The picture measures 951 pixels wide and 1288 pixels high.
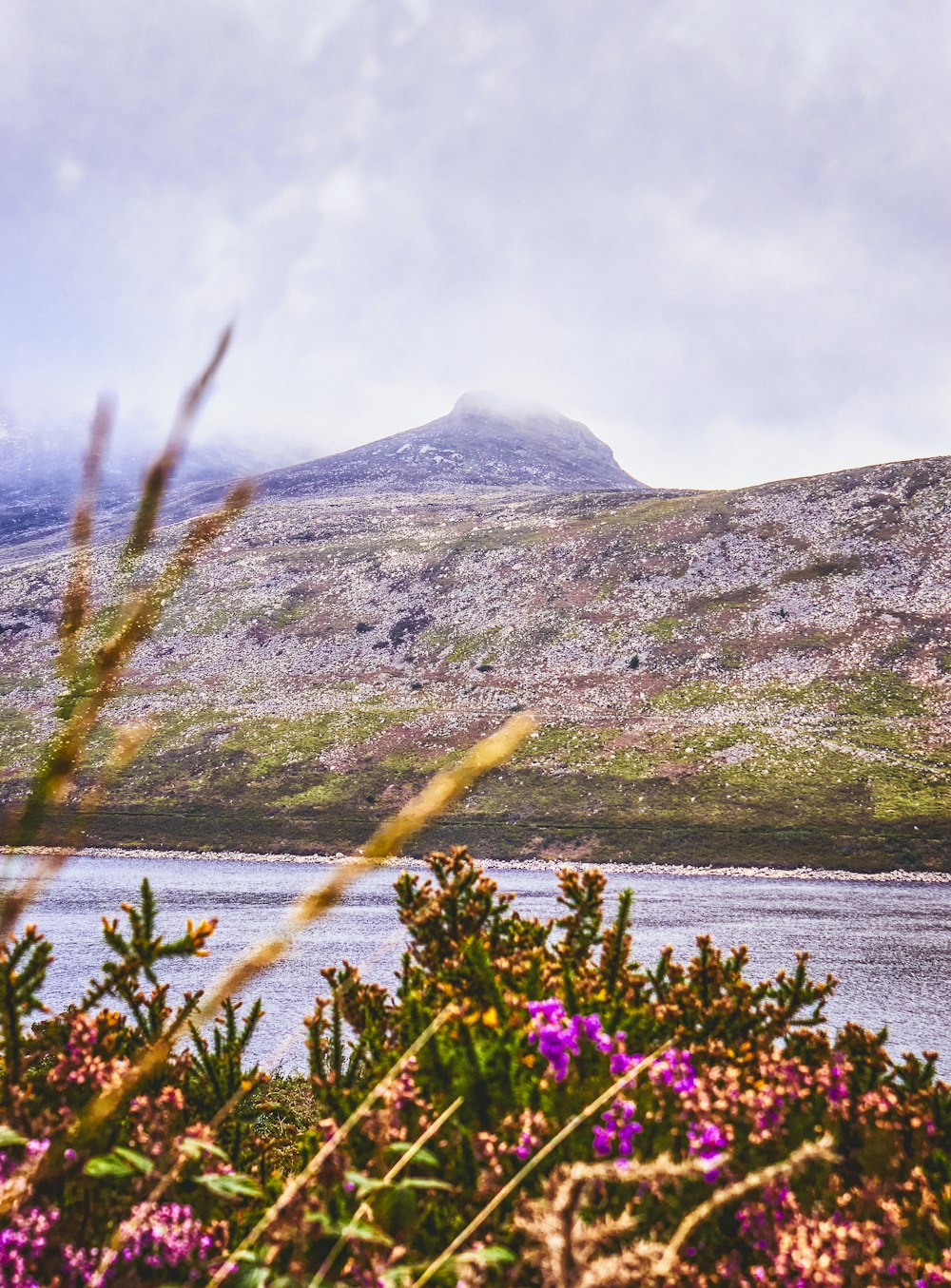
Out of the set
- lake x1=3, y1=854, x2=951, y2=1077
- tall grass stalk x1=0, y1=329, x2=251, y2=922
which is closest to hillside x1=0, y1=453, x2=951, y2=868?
lake x1=3, y1=854, x2=951, y2=1077

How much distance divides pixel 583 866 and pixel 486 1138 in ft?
141

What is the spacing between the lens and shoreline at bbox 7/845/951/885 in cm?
3869

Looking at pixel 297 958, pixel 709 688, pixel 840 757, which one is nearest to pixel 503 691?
pixel 709 688

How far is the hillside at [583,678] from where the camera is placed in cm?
5003

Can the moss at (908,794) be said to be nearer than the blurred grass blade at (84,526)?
No

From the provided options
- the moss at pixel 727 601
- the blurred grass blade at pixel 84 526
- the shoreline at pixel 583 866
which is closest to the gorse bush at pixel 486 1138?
the blurred grass blade at pixel 84 526

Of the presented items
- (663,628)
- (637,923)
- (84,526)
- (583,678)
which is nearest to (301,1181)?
(84,526)

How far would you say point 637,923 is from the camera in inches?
1196

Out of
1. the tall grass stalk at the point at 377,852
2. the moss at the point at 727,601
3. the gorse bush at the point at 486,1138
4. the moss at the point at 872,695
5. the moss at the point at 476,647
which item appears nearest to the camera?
the tall grass stalk at the point at 377,852

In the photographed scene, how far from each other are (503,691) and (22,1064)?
73.4 meters

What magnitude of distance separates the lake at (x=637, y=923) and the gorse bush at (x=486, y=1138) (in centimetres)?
1276

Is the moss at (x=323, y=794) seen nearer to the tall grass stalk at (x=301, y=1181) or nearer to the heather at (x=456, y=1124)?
the heather at (x=456, y=1124)

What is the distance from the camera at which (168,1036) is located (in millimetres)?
2904

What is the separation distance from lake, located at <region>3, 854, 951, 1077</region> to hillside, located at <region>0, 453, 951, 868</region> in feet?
18.1
